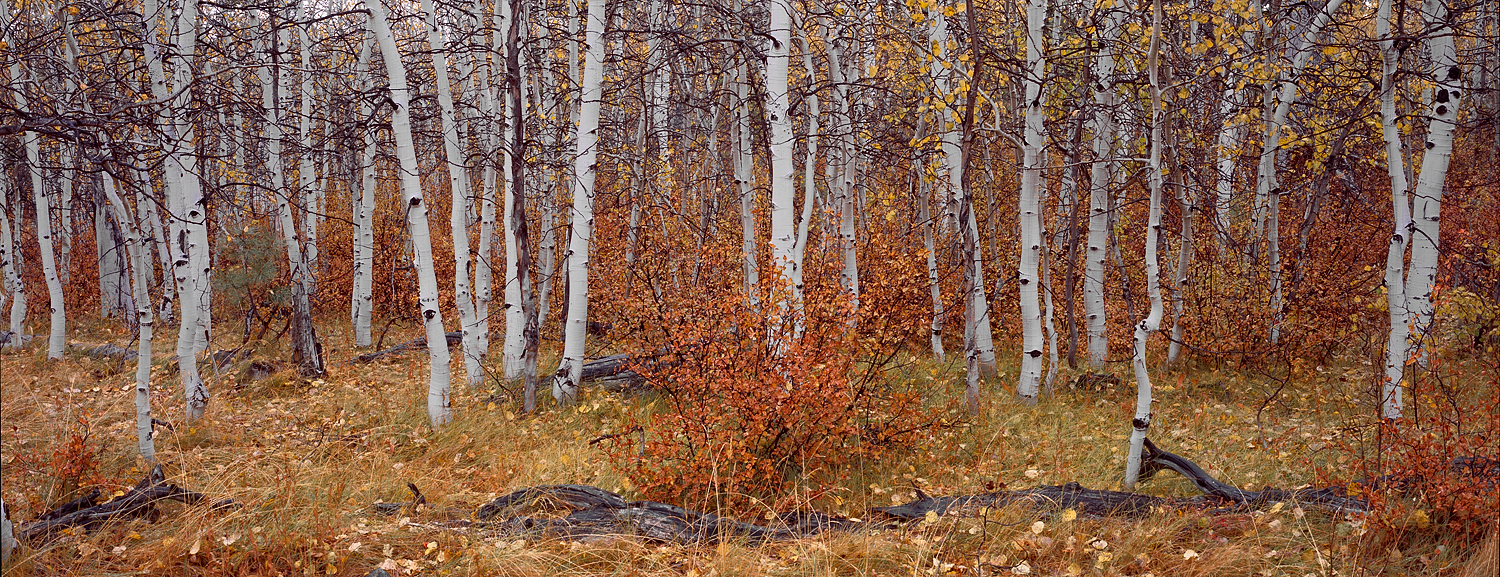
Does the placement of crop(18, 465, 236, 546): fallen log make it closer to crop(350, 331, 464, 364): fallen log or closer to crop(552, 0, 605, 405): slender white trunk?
crop(552, 0, 605, 405): slender white trunk

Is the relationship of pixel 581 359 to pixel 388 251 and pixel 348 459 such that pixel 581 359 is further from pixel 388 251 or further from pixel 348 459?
pixel 388 251

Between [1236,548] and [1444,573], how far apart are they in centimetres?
92

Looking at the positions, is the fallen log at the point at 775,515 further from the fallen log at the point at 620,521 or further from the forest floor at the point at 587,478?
the forest floor at the point at 587,478

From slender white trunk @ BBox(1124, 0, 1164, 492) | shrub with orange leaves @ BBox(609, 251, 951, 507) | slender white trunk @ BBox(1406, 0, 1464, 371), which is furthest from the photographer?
shrub with orange leaves @ BBox(609, 251, 951, 507)

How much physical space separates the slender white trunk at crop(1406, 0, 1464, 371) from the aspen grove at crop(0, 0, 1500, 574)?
21 millimetres

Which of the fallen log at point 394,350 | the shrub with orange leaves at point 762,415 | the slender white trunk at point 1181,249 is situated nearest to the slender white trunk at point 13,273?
the fallen log at point 394,350

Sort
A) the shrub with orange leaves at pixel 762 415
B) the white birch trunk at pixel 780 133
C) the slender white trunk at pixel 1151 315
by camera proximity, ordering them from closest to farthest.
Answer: the slender white trunk at pixel 1151 315, the shrub with orange leaves at pixel 762 415, the white birch trunk at pixel 780 133

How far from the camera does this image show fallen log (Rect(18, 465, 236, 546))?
348 cm

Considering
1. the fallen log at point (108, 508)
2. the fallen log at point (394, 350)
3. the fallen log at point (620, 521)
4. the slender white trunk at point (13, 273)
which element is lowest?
the fallen log at point (620, 521)

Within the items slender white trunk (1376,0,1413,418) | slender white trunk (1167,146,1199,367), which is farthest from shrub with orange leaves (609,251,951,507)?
slender white trunk (1376,0,1413,418)

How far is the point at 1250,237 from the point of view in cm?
864

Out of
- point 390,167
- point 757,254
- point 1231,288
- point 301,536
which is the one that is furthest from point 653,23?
point 390,167

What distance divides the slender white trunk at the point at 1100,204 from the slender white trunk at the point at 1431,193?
2010 mm

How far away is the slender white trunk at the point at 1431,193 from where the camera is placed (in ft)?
14.9
